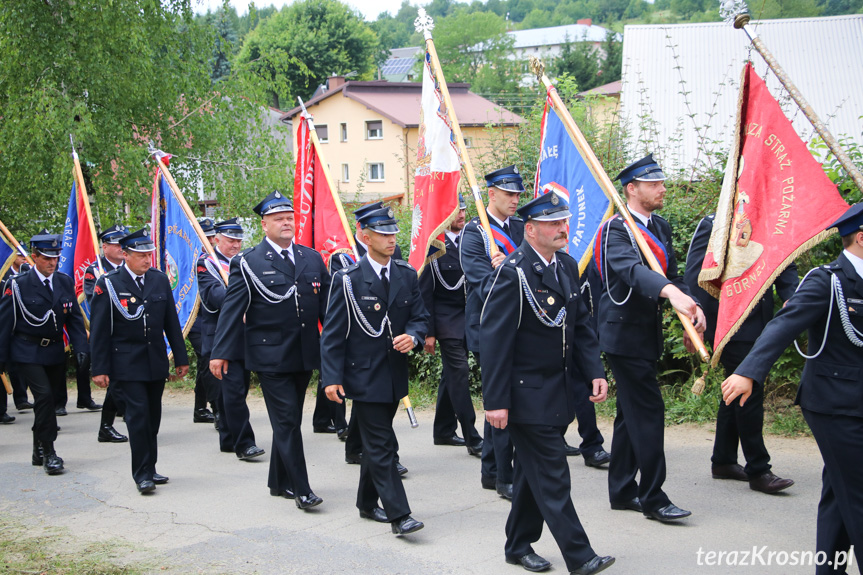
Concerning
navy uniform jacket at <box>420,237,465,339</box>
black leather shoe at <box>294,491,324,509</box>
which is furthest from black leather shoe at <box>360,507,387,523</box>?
navy uniform jacket at <box>420,237,465,339</box>

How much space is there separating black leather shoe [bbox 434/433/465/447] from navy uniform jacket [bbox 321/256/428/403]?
239 centimetres

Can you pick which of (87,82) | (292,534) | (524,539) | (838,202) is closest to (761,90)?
(838,202)

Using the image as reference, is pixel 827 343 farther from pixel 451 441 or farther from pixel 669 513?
pixel 451 441

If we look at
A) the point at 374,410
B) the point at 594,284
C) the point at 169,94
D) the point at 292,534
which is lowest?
the point at 292,534

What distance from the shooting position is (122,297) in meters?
7.39

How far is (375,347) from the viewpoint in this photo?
5.91m

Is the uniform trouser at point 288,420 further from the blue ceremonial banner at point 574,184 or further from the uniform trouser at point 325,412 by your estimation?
the blue ceremonial banner at point 574,184

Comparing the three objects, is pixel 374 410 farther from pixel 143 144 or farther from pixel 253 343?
pixel 143 144

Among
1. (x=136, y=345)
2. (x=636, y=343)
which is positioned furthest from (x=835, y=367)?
(x=136, y=345)

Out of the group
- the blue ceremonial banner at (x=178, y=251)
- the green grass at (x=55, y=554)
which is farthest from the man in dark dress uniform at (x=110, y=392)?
the green grass at (x=55, y=554)

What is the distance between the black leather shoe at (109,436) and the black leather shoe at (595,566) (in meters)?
6.30

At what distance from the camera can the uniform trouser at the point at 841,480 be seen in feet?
13.1

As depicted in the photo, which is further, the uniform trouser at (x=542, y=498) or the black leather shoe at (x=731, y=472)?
the black leather shoe at (x=731, y=472)

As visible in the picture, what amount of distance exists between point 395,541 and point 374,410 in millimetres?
867
